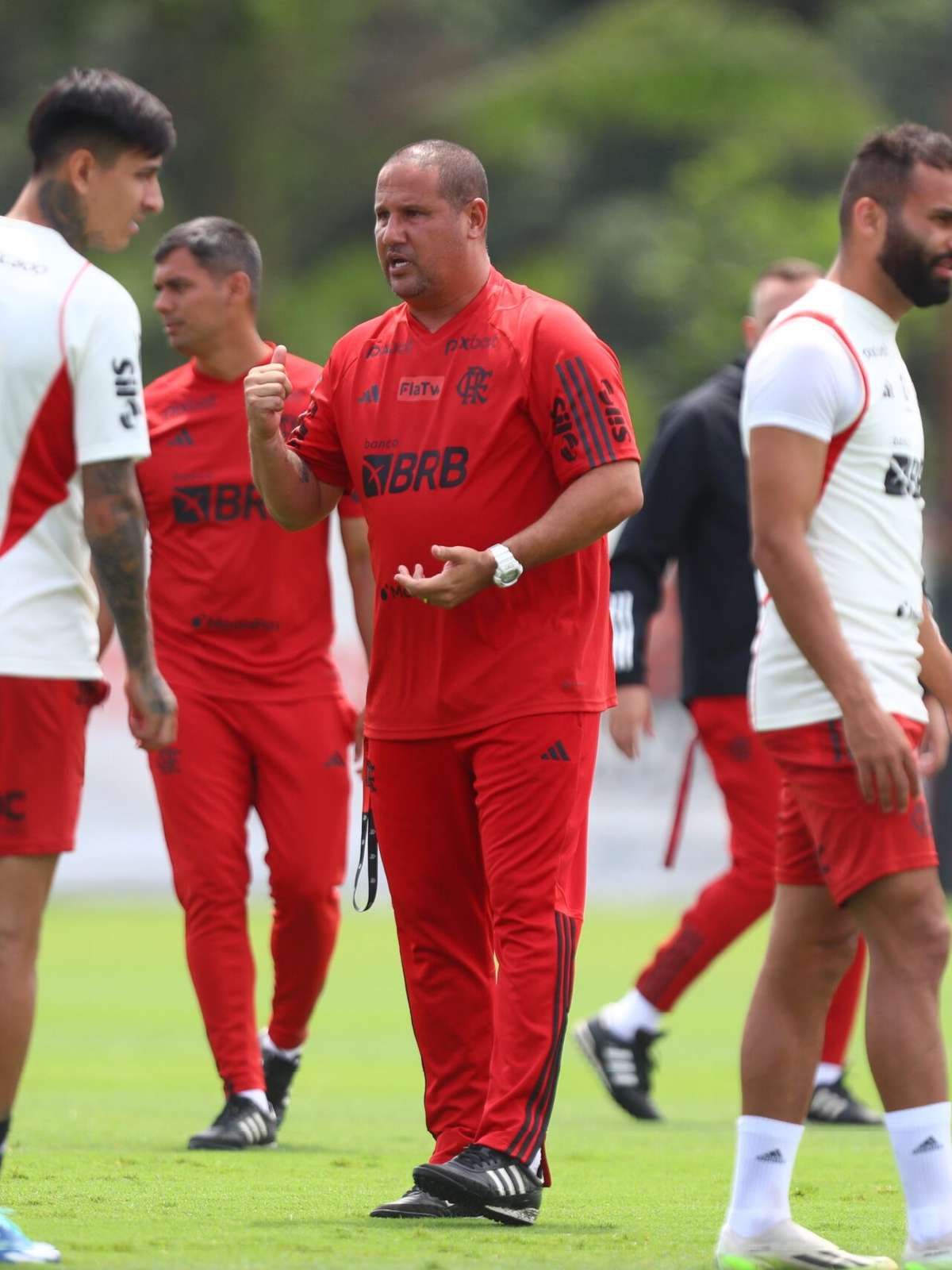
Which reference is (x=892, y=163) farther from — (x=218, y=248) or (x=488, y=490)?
(x=218, y=248)

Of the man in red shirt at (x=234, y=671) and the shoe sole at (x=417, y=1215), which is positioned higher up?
the man in red shirt at (x=234, y=671)

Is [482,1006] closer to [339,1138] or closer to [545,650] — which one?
[545,650]

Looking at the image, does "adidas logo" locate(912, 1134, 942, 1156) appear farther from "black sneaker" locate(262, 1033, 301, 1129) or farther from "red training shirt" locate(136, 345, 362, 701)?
"black sneaker" locate(262, 1033, 301, 1129)

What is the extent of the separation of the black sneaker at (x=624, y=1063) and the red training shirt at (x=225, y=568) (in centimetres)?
177

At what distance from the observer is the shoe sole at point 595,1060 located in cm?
840

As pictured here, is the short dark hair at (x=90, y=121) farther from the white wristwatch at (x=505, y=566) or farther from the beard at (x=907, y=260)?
the beard at (x=907, y=260)

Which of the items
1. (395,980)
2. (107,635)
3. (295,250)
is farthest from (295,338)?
(107,635)

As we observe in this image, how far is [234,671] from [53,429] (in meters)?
2.52

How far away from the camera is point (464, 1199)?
5410 mm

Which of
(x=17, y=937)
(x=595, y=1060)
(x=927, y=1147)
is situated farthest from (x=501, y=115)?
(x=927, y=1147)

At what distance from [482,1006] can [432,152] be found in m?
2.04

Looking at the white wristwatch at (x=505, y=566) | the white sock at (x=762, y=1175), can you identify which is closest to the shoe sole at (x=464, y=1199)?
the white sock at (x=762, y=1175)

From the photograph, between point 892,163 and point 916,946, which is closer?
point 916,946

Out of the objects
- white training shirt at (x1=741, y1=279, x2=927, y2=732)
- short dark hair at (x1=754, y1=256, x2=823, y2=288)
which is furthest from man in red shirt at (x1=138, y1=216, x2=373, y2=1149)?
white training shirt at (x1=741, y1=279, x2=927, y2=732)
